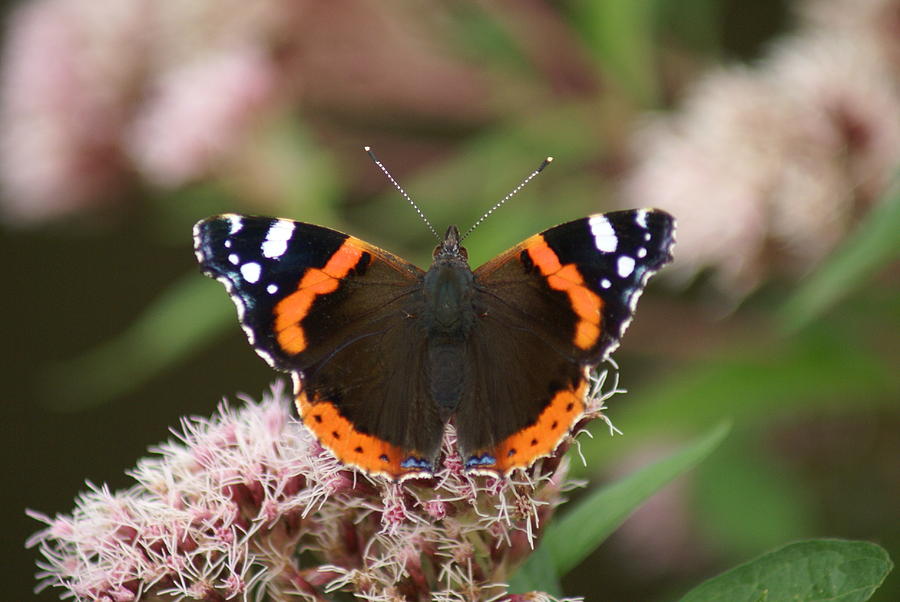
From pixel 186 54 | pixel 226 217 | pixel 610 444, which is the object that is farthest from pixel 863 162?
pixel 186 54

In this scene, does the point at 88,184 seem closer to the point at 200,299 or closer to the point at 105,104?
the point at 105,104

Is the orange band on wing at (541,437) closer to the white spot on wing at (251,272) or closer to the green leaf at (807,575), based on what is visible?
the green leaf at (807,575)

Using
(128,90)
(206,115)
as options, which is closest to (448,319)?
(206,115)

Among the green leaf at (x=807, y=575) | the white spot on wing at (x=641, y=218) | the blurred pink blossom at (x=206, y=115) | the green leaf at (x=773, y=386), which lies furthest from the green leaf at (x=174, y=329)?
the green leaf at (x=807, y=575)

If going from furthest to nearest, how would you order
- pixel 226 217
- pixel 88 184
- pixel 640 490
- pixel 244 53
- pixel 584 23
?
pixel 88 184 → pixel 244 53 → pixel 584 23 → pixel 226 217 → pixel 640 490

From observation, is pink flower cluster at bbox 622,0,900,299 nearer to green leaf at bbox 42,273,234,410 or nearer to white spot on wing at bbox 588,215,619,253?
white spot on wing at bbox 588,215,619,253

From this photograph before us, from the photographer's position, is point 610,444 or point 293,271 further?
point 610,444

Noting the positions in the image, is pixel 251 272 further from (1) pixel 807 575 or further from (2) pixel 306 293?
(1) pixel 807 575
